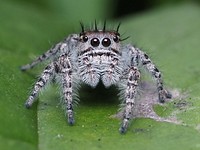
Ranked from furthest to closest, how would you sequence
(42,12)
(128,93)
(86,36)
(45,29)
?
(42,12) → (45,29) → (86,36) → (128,93)

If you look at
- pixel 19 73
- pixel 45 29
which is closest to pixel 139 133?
pixel 19 73

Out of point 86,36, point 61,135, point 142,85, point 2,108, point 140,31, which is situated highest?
point 140,31

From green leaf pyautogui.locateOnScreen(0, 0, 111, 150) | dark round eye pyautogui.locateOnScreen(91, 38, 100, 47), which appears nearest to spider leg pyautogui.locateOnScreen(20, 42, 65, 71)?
green leaf pyautogui.locateOnScreen(0, 0, 111, 150)

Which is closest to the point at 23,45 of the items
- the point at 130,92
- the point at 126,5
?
the point at 130,92

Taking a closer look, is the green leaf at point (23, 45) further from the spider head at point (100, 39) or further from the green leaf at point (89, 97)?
the spider head at point (100, 39)

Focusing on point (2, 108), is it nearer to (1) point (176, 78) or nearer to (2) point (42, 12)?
(1) point (176, 78)

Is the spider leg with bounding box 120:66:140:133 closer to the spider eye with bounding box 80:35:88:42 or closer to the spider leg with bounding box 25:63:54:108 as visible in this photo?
the spider eye with bounding box 80:35:88:42

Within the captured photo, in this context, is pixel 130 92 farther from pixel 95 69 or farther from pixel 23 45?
pixel 23 45
